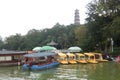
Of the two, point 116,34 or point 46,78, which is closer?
point 46,78

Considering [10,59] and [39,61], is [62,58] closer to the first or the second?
[39,61]

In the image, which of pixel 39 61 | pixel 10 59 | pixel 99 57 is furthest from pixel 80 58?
pixel 10 59

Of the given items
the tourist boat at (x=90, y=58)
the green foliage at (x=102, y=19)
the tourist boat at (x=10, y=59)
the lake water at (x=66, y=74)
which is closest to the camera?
the lake water at (x=66, y=74)

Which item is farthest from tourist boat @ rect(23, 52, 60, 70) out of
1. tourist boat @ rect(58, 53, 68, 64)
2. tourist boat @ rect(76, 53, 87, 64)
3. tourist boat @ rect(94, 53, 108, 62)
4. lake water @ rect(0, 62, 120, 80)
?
tourist boat @ rect(94, 53, 108, 62)

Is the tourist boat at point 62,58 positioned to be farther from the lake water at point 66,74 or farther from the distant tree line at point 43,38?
the distant tree line at point 43,38

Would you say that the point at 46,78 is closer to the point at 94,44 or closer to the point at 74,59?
the point at 74,59

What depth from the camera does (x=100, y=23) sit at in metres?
66.6

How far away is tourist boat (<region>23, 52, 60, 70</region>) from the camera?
45.0 metres

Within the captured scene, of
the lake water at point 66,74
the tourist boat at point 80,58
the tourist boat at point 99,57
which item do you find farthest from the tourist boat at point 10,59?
the tourist boat at point 99,57

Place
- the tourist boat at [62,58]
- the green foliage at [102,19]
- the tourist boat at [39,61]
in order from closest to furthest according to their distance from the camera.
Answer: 1. the tourist boat at [39,61]
2. the tourist boat at [62,58]
3. the green foliage at [102,19]

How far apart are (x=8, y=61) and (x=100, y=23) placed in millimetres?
22151

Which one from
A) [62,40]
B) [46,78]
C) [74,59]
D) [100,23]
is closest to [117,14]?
[100,23]

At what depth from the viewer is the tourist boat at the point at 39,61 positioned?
148 ft

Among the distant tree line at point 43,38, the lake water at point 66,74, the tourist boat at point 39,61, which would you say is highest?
the distant tree line at point 43,38
